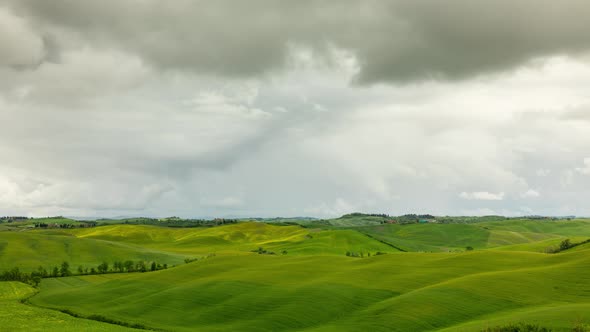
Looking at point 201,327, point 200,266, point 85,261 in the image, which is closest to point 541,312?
point 201,327

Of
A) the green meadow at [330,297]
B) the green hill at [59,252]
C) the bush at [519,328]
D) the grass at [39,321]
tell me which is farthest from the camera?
the green hill at [59,252]

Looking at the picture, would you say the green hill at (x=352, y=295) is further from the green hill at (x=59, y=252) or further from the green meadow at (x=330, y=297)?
the green hill at (x=59, y=252)

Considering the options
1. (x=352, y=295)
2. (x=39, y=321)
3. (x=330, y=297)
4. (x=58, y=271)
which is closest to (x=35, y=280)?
(x=58, y=271)

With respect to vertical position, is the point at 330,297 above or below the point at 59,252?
above

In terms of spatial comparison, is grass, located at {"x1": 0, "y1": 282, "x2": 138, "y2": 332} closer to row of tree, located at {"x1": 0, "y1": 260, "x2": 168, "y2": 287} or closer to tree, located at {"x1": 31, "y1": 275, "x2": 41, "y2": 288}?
tree, located at {"x1": 31, "y1": 275, "x2": 41, "y2": 288}

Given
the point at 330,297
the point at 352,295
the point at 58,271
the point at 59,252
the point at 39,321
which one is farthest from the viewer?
the point at 59,252

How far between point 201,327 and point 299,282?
24.7 meters

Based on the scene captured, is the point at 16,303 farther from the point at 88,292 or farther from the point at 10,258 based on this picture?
the point at 10,258

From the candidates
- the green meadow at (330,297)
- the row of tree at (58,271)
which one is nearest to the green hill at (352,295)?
the green meadow at (330,297)

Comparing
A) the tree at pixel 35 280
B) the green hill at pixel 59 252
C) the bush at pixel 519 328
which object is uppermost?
the bush at pixel 519 328

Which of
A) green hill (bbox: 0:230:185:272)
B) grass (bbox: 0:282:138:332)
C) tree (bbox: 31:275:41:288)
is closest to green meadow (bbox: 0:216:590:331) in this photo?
grass (bbox: 0:282:138:332)

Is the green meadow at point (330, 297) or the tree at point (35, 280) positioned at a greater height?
the green meadow at point (330, 297)

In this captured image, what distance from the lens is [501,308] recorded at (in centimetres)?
5494

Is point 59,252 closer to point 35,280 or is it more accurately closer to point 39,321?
point 35,280
